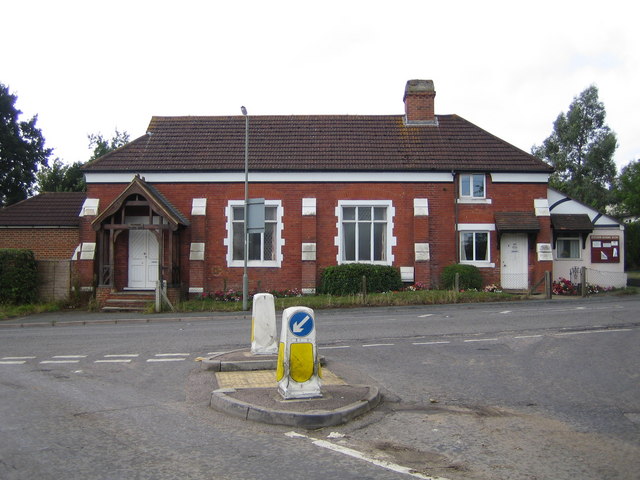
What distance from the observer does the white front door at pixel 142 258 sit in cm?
2384

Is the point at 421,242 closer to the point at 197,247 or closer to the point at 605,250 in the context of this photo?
the point at 605,250

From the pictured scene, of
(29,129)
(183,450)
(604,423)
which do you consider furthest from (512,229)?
(29,129)

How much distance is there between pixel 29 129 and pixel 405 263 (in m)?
32.4

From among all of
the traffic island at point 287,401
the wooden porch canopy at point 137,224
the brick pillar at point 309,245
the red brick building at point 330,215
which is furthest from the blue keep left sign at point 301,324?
the red brick building at point 330,215

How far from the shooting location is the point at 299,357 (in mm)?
7238

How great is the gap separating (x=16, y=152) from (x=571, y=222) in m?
36.5

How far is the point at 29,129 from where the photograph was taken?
43656 mm

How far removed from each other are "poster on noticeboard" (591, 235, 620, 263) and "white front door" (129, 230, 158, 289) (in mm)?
17991

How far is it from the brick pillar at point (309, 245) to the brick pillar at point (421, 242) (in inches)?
155

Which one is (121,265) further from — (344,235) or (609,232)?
(609,232)

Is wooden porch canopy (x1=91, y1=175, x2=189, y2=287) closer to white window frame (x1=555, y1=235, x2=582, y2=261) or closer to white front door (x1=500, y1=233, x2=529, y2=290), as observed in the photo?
white front door (x1=500, y1=233, x2=529, y2=290)

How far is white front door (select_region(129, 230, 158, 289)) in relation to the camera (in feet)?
78.2

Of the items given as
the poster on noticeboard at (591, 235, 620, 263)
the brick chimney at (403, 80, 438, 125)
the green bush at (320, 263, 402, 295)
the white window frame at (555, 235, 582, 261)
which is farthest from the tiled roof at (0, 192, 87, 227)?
the poster on noticeboard at (591, 235, 620, 263)

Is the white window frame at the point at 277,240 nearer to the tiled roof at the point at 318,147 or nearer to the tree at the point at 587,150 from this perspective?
the tiled roof at the point at 318,147
